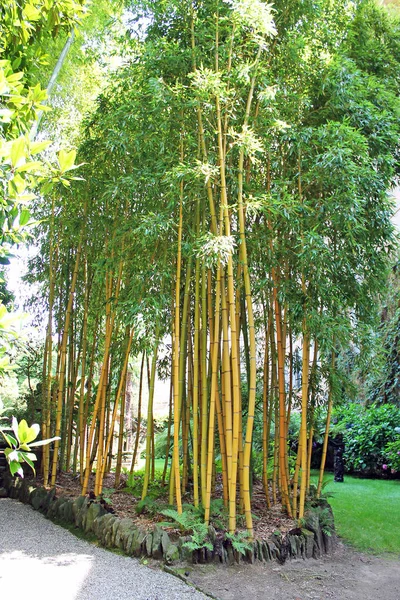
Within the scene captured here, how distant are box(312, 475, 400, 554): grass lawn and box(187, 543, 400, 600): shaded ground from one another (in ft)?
1.29

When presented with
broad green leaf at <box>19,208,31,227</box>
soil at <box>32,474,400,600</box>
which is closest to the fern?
soil at <box>32,474,400,600</box>

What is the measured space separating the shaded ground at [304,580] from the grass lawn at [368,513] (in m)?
0.39

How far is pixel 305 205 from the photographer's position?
10.9ft

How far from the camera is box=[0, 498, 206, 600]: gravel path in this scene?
2732mm

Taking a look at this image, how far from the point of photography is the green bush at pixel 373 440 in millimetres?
6523

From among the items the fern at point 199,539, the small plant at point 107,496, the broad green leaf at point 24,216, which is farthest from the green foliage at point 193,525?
the broad green leaf at point 24,216

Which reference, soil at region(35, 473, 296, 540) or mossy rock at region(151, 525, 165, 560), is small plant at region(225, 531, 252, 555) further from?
mossy rock at region(151, 525, 165, 560)

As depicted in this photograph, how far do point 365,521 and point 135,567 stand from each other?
212cm

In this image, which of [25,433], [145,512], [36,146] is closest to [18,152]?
[36,146]

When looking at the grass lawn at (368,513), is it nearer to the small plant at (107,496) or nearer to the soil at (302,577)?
the soil at (302,577)

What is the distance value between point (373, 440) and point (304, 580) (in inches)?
165

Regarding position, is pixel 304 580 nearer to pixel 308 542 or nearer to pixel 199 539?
pixel 308 542

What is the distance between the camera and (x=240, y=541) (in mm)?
3150

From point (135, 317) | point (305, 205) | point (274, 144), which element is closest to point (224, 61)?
point (274, 144)
